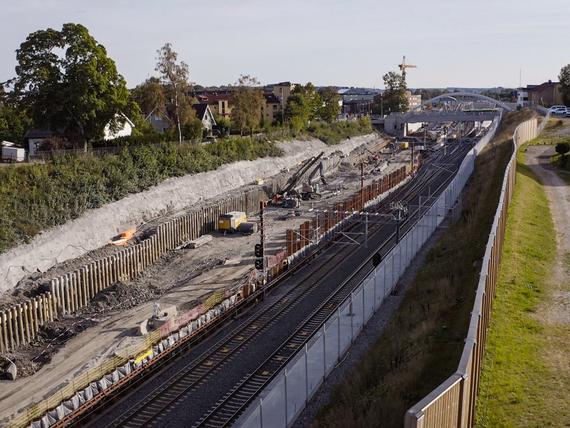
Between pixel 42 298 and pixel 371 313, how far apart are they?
1696cm

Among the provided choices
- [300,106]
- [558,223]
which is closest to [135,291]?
[558,223]

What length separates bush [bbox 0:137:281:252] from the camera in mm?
41375

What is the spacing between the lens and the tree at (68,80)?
5219cm

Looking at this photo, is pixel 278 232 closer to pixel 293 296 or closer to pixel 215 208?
pixel 215 208

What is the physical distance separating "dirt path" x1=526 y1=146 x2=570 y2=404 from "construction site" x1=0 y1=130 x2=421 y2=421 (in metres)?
14.8

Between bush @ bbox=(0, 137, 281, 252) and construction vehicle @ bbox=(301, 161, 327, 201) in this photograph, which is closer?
bush @ bbox=(0, 137, 281, 252)

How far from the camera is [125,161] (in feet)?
182

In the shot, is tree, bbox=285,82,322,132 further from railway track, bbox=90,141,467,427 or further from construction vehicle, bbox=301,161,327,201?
railway track, bbox=90,141,467,427

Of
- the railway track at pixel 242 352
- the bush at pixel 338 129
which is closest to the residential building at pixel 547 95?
the bush at pixel 338 129

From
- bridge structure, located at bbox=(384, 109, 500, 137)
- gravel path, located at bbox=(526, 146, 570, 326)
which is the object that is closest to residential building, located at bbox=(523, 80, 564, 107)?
bridge structure, located at bbox=(384, 109, 500, 137)

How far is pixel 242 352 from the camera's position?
2762cm

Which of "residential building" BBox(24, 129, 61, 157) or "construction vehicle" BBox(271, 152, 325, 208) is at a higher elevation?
"residential building" BBox(24, 129, 61, 157)

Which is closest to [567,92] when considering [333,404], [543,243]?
[543,243]

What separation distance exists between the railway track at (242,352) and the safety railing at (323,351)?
83.1 inches
